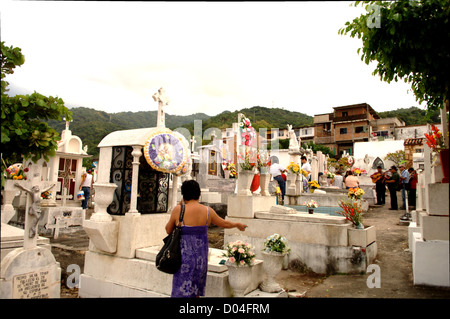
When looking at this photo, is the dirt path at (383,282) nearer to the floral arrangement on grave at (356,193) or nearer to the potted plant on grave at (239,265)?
the floral arrangement on grave at (356,193)

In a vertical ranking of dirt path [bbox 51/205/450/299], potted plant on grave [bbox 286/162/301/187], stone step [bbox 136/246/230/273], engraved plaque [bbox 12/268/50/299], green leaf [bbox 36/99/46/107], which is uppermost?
green leaf [bbox 36/99/46/107]

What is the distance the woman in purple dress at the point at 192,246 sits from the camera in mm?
3283

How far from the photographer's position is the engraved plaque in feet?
10.7

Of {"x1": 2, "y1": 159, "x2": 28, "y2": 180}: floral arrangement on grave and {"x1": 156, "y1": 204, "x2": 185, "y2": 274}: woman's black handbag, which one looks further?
{"x1": 2, "y1": 159, "x2": 28, "y2": 180}: floral arrangement on grave

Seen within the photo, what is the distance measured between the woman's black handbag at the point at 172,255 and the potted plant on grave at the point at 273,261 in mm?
1459

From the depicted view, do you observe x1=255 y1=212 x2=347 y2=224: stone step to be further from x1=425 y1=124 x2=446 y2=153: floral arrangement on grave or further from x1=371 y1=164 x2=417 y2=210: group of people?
x1=371 y1=164 x2=417 y2=210: group of people

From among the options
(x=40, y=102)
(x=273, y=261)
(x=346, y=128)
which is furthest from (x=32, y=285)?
(x=346, y=128)

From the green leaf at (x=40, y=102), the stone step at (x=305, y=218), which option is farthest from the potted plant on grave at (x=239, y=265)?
the stone step at (x=305, y=218)

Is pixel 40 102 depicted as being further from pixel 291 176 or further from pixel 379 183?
pixel 379 183

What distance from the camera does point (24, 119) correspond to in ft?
11.2

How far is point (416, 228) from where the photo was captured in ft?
20.2

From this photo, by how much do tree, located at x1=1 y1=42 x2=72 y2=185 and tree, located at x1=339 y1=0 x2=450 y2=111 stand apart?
3.79 m

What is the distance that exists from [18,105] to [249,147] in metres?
6.36

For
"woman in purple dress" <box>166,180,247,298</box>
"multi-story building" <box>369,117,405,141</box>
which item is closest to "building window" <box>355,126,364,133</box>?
"multi-story building" <box>369,117,405,141</box>
